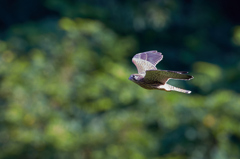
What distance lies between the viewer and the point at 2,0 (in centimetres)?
1055

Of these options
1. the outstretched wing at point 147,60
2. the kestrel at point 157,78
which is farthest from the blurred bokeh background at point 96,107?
the kestrel at point 157,78

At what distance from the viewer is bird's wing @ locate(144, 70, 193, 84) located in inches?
75.9

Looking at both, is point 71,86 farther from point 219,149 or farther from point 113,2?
point 113,2

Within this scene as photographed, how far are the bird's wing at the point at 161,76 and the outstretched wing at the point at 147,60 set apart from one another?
0.77ft

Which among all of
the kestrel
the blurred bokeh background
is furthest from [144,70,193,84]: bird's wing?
the blurred bokeh background

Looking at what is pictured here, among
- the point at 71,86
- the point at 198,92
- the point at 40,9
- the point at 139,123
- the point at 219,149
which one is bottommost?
the point at 219,149

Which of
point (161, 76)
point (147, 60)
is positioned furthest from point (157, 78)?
point (147, 60)

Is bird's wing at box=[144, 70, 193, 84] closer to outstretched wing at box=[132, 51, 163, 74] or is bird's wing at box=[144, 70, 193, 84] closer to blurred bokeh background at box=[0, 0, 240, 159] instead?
outstretched wing at box=[132, 51, 163, 74]

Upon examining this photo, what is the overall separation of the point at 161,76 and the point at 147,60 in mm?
467

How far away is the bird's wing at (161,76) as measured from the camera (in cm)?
193

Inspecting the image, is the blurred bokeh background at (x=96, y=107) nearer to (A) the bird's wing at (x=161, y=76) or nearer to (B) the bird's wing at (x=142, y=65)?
(B) the bird's wing at (x=142, y=65)

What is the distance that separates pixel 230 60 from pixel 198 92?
0.86 m

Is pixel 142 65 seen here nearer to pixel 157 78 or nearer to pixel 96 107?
pixel 157 78

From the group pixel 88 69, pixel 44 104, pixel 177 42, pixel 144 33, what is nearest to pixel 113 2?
pixel 144 33
